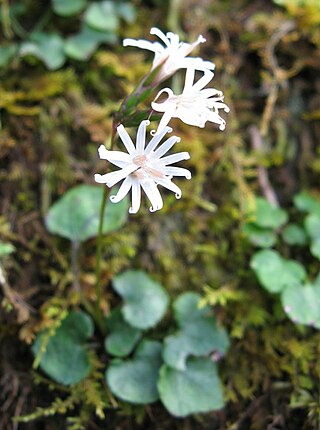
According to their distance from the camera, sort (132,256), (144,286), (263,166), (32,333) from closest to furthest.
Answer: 1. (32,333)
2. (144,286)
3. (132,256)
4. (263,166)

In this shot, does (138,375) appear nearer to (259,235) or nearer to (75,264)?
(75,264)

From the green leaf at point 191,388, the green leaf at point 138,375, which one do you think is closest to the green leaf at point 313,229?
the green leaf at point 191,388

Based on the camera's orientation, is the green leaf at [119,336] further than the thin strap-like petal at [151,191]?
Yes

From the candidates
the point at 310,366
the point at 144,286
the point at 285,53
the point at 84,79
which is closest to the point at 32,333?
the point at 144,286

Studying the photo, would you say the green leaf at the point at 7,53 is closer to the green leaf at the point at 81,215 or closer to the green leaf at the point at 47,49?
the green leaf at the point at 47,49

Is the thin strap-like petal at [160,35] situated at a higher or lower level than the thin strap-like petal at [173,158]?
higher

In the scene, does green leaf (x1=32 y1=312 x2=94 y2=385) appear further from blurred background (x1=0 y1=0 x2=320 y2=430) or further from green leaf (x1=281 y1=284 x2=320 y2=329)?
green leaf (x1=281 y1=284 x2=320 y2=329)

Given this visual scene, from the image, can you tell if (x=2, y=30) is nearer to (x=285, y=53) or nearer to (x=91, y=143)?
(x=91, y=143)
